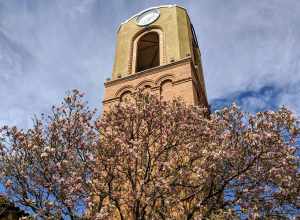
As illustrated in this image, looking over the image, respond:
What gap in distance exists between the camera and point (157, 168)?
9.52 meters

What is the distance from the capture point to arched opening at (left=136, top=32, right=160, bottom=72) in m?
25.7

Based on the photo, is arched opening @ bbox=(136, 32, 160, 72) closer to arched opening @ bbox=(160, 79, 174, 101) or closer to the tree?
arched opening @ bbox=(160, 79, 174, 101)

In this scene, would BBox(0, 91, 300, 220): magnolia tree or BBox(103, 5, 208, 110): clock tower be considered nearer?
BBox(0, 91, 300, 220): magnolia tree

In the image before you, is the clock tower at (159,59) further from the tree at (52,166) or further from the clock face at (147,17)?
the tree at (52,166)

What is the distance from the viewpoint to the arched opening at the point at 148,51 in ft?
84.4

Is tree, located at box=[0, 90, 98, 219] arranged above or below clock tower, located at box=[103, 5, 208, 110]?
below

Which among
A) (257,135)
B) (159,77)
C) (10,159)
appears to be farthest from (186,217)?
(159,77)

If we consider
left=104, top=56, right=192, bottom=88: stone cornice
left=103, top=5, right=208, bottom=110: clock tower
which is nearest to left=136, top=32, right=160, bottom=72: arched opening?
left=103, top=5, right=208, bottom=110: clock tower

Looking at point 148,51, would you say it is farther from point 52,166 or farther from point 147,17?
point 52,166

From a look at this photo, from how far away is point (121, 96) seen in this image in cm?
1966

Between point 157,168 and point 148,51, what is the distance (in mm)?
19174

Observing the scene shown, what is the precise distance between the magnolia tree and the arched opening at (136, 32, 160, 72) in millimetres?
15835

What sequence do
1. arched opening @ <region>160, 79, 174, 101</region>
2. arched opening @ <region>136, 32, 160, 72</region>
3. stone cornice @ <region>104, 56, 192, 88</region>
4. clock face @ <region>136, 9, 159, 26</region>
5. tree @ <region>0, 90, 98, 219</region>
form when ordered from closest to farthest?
tree @ <region>0, 90, 98, 219</region> < arched opening @ <region>160, 79, 174, 101</region> < stone cornice @ <region>104, 56, 192, 88</region> < clock face @ <region>136, 9, 159, 26</region> < arched opening @ <region>136, 32, 160, 72</region>

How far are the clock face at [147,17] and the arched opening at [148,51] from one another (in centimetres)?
109
